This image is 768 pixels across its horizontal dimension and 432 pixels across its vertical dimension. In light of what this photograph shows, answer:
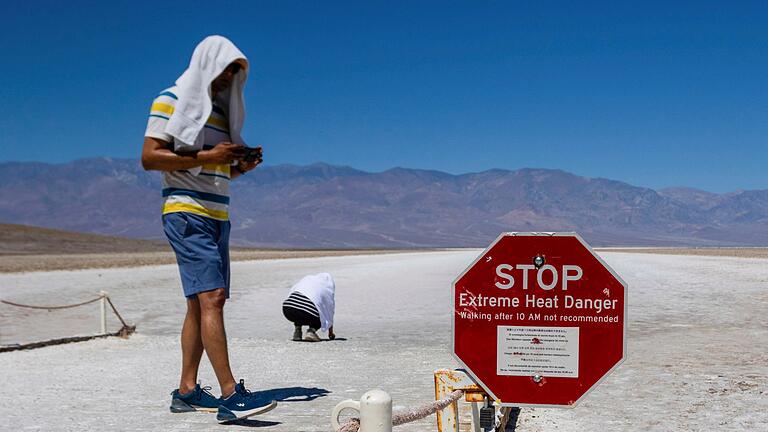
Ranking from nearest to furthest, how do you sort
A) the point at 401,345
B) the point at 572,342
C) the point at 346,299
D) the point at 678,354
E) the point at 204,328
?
the point at 572,342 < the point at 204,328 < the point at 678,354 < the point at 401,345 < the point at 346,299

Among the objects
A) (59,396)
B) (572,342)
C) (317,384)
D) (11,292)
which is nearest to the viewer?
(572,342)

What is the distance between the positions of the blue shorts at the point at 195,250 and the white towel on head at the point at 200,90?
0.28 m

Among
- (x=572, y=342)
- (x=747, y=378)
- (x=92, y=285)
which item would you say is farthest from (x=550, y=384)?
(x=92, y=285)

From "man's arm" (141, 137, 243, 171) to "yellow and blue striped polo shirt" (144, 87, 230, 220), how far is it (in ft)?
0.28

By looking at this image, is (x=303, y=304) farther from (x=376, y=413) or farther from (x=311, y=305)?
(x=376, y=413)

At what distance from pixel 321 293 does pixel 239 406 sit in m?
4.95

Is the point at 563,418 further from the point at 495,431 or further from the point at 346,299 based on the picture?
the point at 346,299

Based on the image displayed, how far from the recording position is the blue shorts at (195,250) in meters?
4.76

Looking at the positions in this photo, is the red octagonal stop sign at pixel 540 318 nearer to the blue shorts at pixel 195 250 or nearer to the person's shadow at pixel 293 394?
the blue shorts at pixel 195 250

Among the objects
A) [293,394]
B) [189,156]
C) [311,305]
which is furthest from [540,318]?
[311,305]

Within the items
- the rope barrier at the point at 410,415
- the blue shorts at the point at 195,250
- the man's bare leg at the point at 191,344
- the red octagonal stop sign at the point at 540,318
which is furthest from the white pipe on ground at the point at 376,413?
the man's bare leg at the point at 191,344

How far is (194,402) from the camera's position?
5164mm

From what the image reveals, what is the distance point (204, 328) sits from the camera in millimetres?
4809

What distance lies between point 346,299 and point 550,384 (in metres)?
15.8
